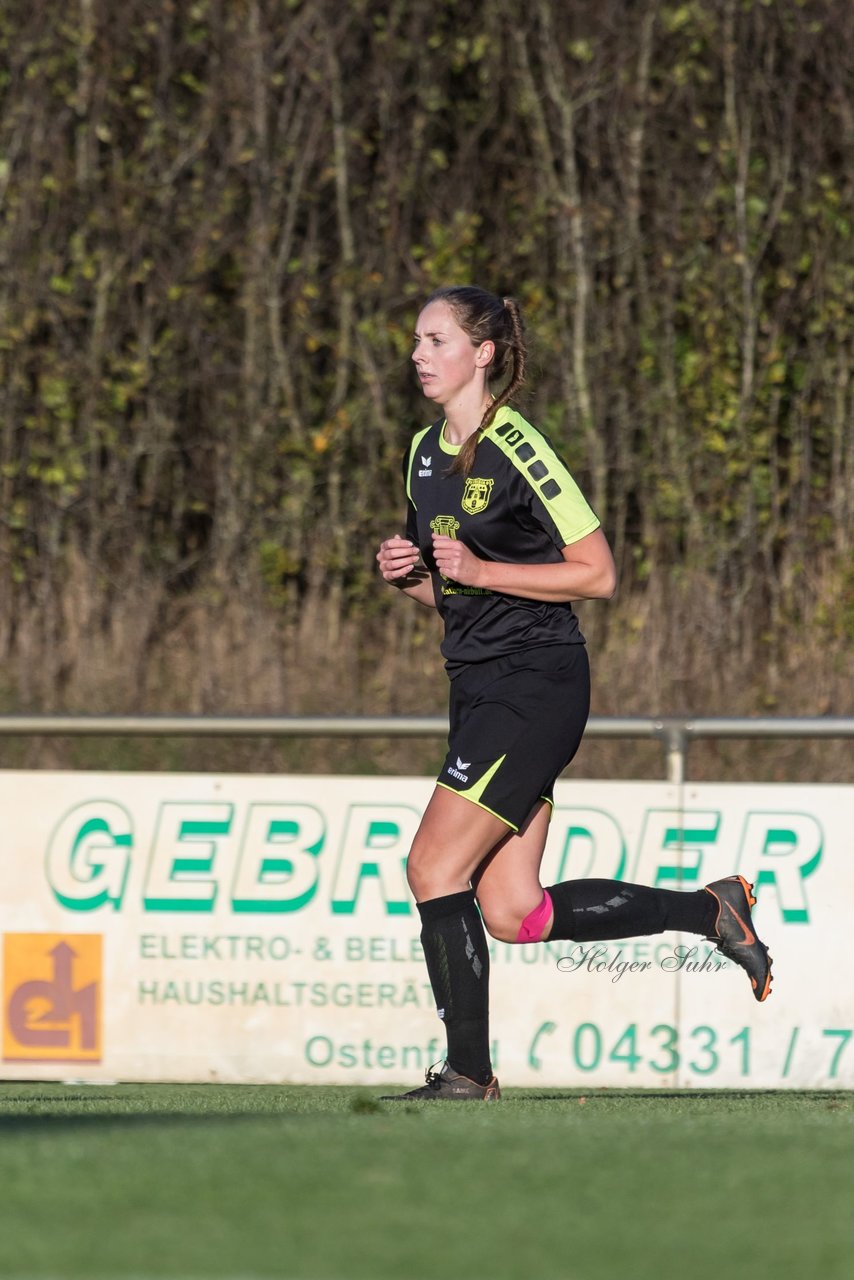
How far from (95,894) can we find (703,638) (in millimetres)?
5110

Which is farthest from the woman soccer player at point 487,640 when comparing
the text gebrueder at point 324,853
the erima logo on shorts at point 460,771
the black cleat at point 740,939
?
the text gebrueder at point 324,853

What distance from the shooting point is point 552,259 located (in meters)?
12.6

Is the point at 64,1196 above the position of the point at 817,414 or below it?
below

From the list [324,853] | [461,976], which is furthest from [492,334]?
[324,853]

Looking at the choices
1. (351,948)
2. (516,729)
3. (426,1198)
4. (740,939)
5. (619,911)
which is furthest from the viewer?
(351,948)

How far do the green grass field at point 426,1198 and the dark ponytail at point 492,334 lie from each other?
5.95 ft

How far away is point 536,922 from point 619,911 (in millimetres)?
282

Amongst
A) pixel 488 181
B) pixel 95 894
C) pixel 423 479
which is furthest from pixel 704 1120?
pixel 488 181

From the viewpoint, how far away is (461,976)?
5297 mm

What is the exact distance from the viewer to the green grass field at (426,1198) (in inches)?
112

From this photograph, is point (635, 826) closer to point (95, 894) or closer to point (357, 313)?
point (95, 894)

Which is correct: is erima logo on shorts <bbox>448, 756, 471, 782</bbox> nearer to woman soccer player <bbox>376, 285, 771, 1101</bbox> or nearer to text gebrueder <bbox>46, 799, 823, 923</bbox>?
woman soccer player <bbox>376, 285, 771, 1101</bbox>

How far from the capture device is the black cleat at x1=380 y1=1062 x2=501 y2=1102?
528cm

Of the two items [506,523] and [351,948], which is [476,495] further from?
[351,948]
